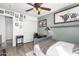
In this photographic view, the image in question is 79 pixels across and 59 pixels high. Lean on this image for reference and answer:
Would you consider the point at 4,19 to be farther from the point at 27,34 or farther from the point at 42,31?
the point at 42,31

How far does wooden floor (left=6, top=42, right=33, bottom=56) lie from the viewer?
1.04m

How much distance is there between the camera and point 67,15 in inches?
41.6

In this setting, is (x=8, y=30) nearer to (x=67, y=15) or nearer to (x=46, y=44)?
(x=46, y=44)

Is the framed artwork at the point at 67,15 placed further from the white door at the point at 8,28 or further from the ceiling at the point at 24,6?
the white door at the point at 8,28

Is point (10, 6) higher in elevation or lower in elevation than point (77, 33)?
higher

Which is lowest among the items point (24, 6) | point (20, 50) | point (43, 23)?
point (20, 50)

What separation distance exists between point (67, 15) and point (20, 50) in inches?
29.8

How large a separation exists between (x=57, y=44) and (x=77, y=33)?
28 cm

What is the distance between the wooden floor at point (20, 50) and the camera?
Result: 3.41ft

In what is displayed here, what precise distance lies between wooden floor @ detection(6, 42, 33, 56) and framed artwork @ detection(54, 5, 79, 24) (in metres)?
0.47

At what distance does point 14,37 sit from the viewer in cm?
106

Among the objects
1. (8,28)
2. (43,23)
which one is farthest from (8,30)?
(43,23)

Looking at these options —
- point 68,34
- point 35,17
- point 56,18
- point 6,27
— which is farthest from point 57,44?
point 6,27

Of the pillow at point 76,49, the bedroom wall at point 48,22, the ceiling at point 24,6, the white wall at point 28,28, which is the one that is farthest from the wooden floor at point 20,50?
the pillow at point 76,49
